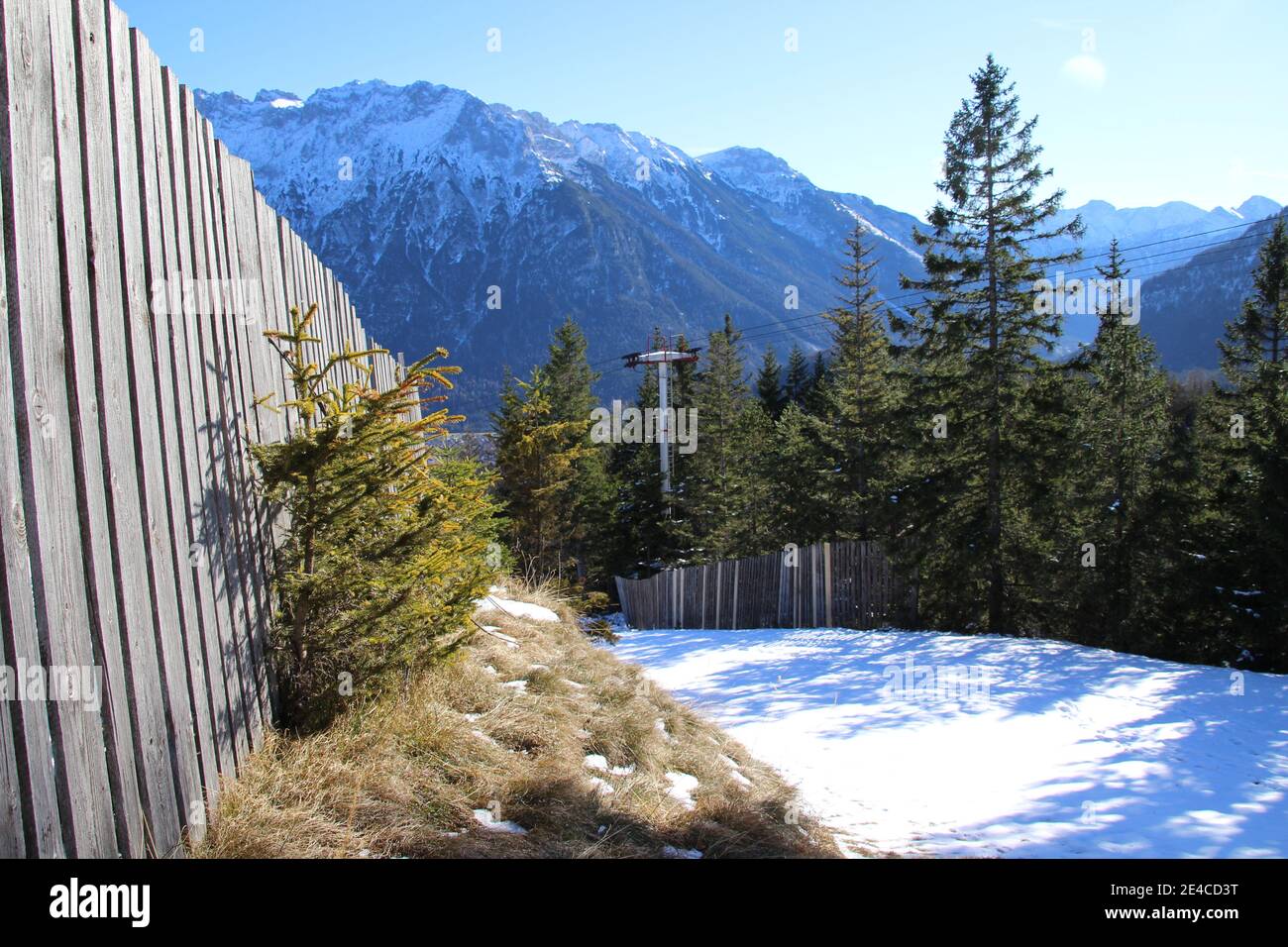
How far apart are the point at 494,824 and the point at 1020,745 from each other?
181 inches

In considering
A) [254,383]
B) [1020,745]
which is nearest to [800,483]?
[1020,745]

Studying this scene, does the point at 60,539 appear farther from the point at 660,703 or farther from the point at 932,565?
the point at 932,565

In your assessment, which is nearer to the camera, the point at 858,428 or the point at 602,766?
the point at 602,766

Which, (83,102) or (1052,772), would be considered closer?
(83,102)

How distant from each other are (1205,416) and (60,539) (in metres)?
25.4

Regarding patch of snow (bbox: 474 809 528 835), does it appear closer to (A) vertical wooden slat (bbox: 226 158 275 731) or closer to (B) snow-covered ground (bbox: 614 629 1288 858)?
(A) vertical wooden slat (bbox: 226 158 275 731)

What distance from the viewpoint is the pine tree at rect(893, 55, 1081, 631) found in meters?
14.3

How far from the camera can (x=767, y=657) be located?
10.3m

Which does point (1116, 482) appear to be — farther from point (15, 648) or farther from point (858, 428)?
point (15, 648)

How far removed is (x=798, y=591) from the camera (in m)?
15.2

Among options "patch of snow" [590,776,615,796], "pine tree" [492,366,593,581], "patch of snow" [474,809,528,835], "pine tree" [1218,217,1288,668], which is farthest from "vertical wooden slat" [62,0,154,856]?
"pine tree" [492,366,593,581]
